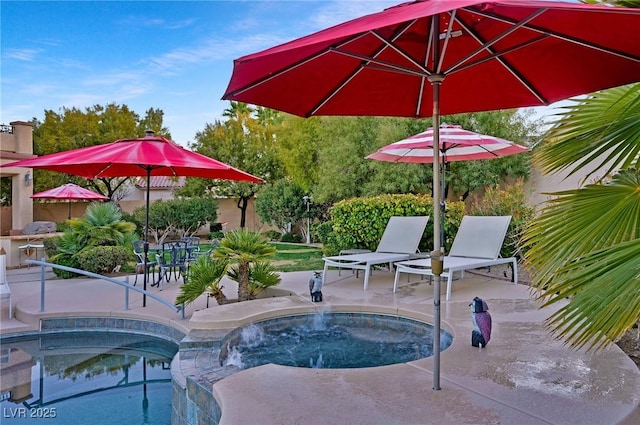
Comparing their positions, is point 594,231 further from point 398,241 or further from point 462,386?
point 398,241

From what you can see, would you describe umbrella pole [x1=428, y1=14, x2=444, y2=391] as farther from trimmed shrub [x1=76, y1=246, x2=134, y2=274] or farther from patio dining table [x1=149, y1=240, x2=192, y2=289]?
trimmed shrub [x1=76, y1=246, x2=134, y2=274]

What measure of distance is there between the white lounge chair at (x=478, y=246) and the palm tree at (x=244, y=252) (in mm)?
2089

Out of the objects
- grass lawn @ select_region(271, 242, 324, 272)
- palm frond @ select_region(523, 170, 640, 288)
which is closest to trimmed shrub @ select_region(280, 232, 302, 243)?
grass lawn @ select_region(271, 242, 324, 272)

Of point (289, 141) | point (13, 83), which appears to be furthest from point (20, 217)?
point (289, 141)

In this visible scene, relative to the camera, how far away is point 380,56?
366cm

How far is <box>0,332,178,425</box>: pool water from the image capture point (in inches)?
163

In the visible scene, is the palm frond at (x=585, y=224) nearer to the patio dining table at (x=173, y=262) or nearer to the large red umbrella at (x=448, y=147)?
the large red umbrella at (x=448, y=147)

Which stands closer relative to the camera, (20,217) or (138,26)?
(138,26)

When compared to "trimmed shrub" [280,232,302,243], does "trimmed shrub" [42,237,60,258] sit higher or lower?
higher

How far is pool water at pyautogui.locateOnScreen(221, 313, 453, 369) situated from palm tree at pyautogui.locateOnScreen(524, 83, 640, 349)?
2.20m

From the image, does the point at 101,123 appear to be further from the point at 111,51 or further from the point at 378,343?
the point at 378,343

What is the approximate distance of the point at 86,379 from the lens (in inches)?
196

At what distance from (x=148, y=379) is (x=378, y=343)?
2585 millimetres

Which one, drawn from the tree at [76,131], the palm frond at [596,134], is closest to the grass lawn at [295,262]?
the palm frond at [596,134]
